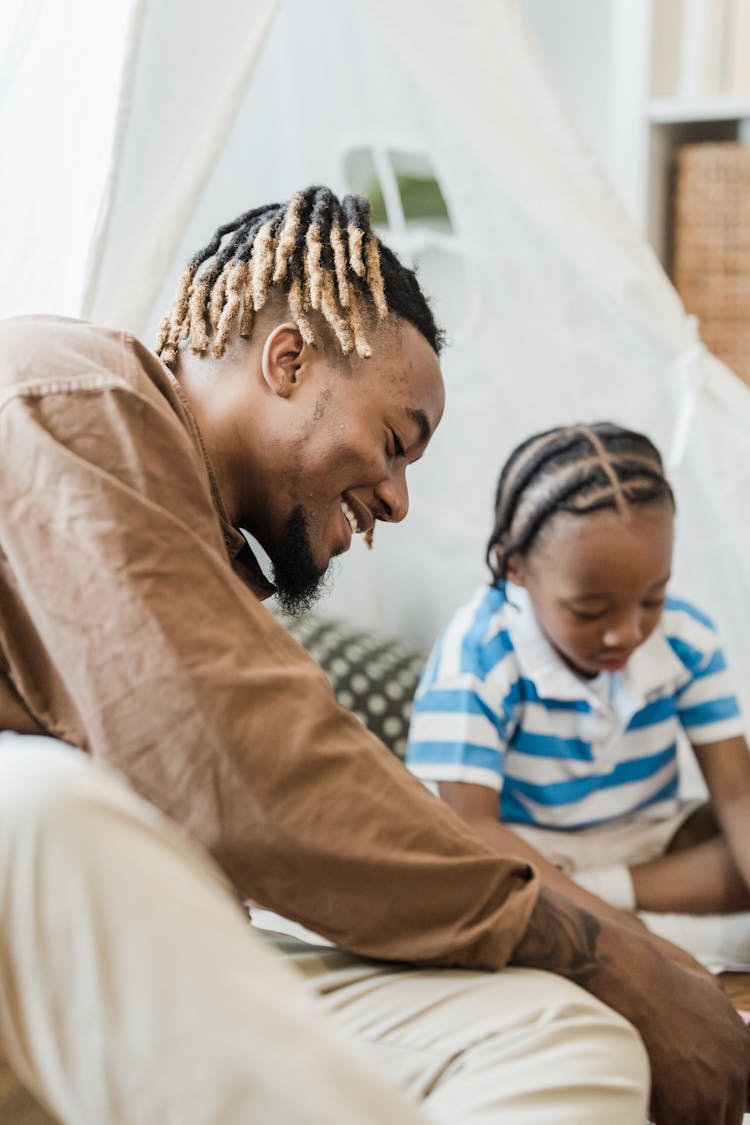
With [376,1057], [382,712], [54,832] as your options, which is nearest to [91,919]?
[54,832]

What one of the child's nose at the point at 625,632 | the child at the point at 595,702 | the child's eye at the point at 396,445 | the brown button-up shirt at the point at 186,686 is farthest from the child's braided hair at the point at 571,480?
the brown button-up shirt at the point at 186,686

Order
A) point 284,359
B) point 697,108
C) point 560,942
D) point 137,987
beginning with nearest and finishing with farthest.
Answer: point 137,987
point 560,942
point 284,359
point 697,108

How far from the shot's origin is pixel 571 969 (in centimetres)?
96

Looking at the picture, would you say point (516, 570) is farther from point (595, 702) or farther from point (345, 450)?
point (345, 450)

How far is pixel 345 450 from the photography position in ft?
3.52

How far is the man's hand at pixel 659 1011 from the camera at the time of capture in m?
0.96

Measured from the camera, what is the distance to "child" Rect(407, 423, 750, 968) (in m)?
1.42

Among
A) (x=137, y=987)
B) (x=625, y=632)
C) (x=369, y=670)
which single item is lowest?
(x=369, y=670)

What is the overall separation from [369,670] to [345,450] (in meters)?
0.86

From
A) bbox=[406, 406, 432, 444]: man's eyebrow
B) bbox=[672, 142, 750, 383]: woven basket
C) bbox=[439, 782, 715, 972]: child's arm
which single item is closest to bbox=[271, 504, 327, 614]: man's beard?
bbox=[406, 406, 432, 444]: man's eyebrow

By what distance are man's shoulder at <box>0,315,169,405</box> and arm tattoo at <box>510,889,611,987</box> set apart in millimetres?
449

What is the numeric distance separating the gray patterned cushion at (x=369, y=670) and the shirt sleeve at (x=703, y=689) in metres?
0.44

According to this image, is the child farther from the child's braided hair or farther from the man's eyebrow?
the man's eyebrow

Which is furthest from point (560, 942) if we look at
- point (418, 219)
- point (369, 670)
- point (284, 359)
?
point (418, 219)
